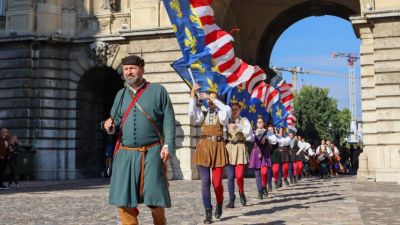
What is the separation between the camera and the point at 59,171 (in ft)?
84.5

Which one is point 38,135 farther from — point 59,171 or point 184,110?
point 184,110

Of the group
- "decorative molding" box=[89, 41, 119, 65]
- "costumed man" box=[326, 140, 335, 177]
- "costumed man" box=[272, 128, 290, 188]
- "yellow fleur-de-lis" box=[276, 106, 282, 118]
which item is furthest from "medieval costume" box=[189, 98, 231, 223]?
"costumed man" box=[326, 140, 335, 177]

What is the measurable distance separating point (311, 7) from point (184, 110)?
532 inches

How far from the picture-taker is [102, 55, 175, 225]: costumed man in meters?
6.13

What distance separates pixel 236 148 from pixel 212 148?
1.72 m

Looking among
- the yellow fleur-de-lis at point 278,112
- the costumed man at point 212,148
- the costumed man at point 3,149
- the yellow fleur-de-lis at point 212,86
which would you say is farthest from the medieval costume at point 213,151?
the yellow fleur-de-lis at point 278,112

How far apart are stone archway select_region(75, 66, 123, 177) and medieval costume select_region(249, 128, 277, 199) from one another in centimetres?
1411

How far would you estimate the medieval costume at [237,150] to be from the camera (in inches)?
441

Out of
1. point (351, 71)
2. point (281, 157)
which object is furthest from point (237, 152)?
point (351, 71)

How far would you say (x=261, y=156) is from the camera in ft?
45.0

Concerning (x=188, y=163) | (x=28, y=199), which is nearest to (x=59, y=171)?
(x=188, y=163)

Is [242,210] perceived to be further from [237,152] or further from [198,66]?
[198,66]

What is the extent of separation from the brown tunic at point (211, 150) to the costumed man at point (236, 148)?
113 cm

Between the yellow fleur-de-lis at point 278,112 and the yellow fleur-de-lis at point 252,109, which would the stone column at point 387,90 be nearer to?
the yellow fleur-de-lis at point 278,112
